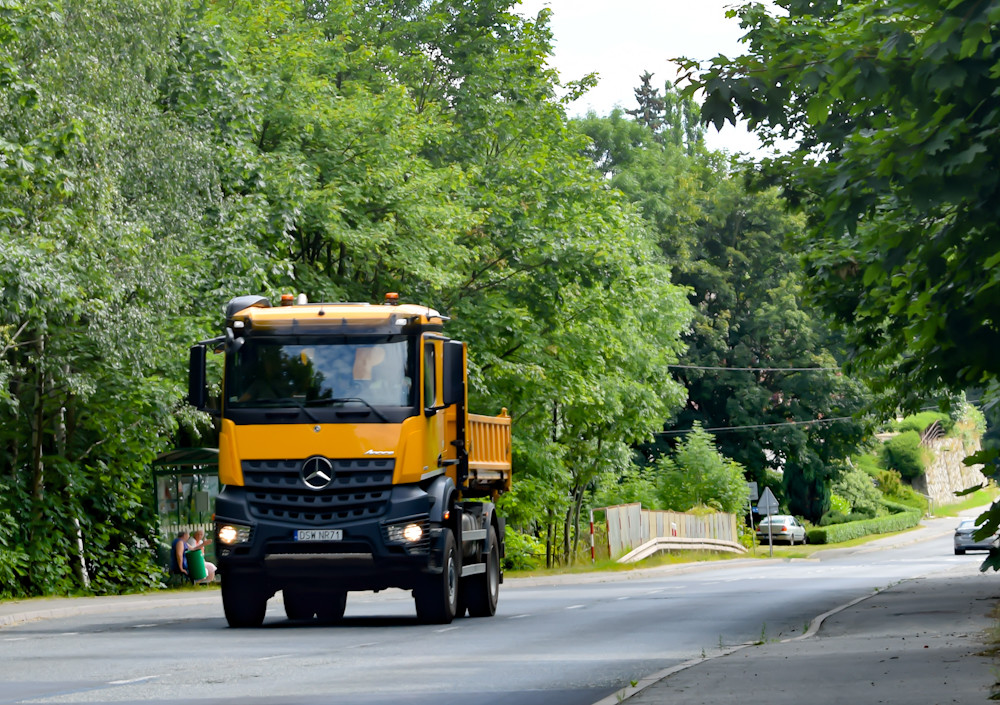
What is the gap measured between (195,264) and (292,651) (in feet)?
44.9

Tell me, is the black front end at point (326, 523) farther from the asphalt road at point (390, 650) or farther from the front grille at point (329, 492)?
the asphalt road at point (390, 650)

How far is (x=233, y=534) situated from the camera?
17875mm

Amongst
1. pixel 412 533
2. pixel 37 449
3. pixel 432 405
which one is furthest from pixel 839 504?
pixel 412 533

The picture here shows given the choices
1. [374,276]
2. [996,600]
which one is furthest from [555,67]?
[996,600]

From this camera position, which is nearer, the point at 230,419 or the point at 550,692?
the point at 550,692

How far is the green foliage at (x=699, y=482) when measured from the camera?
58812 millimetres

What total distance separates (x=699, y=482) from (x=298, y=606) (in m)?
39.3

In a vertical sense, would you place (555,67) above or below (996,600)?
above

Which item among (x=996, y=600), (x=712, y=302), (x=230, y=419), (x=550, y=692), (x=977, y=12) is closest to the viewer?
(x=977, y=12)

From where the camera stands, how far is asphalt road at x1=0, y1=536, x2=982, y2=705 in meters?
11.6

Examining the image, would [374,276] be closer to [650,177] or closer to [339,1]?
[339,1]

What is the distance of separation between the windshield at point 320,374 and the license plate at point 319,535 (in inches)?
57.6

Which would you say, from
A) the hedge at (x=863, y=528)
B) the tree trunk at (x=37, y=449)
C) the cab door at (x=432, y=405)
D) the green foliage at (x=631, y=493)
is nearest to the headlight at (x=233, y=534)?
the cab door at (x=432, y=405)

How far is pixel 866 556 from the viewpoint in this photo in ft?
188
